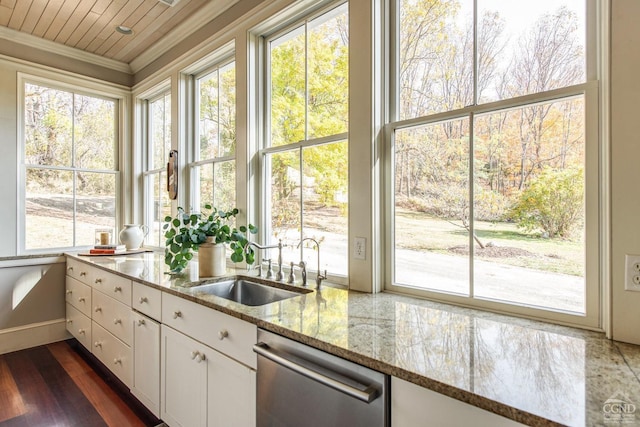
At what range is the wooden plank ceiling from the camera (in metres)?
2.66

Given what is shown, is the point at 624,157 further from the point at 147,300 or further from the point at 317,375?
the point at 147,300

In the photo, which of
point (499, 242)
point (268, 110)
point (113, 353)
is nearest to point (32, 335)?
point (113, 353)

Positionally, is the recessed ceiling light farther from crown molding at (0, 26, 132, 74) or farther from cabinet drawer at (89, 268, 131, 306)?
cabinet drawer at (89, 268, 131, 306)

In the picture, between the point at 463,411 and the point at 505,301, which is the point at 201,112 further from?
the point at 463,411

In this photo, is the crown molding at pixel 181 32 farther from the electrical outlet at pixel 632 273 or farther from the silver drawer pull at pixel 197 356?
the electrical outlet at pixel 632 273

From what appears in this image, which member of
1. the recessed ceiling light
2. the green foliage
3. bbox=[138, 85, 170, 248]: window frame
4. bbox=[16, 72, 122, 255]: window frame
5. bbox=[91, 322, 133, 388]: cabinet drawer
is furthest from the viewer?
bbox=[138, 85, 170, 248]: window frame

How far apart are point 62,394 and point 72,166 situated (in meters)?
2.18

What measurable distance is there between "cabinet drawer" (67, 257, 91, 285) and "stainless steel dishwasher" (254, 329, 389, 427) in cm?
231

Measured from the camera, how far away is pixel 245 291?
7.14 feet

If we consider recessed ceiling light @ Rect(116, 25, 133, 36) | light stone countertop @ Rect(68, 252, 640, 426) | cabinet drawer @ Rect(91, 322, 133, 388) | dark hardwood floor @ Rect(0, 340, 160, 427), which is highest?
recessed ceiling light @ Rect(116, 25, 133, 36)

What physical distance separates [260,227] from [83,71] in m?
2.76

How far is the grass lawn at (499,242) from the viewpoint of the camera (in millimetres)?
1302

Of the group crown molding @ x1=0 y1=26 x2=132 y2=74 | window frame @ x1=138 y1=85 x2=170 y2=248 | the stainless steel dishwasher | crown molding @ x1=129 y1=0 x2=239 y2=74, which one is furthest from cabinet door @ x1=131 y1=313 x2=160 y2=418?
crown molding @ x1=0 y1=26 x2=132 y2=74

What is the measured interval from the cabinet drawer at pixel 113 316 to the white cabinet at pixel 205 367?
51cm
